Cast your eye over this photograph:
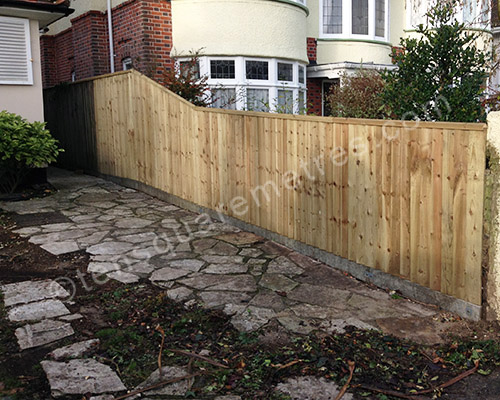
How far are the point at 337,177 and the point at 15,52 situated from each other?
7.51 meters

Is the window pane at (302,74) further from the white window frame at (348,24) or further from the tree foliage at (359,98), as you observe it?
the tree foliage at (359,98)

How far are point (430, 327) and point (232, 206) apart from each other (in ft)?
12.7

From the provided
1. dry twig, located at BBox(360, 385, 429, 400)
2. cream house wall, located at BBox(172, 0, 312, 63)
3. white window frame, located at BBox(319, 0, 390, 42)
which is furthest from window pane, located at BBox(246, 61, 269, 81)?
dry twig, located at BBox(360, 385, 429, 400)

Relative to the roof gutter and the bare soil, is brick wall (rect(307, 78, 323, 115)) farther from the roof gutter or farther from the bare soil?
the bare soil

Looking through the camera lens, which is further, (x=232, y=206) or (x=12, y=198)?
(x=12, y=198)

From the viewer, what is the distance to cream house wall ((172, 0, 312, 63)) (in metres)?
12.0

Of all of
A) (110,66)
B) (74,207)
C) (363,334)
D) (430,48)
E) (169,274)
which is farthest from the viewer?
(110,66)

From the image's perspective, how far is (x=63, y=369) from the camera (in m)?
3.65

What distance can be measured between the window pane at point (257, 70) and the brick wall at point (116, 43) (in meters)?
1.87

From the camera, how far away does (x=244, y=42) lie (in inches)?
484

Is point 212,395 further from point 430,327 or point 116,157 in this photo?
point 116,157

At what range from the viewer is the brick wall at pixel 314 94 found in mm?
15297

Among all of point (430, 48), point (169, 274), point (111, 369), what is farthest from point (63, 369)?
point (430, 48)

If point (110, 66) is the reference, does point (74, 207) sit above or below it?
below
